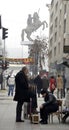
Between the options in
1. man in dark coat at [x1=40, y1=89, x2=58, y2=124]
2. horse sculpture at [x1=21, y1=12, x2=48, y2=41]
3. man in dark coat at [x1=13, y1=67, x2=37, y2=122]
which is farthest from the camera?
horse sculpture at [x1=21, y1=12, x2=48, y2=41]

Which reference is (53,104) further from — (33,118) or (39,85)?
(39,85)

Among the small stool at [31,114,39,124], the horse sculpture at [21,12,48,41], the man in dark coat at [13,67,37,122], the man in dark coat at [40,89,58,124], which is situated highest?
the horse sculpture at [21,12,48,41]

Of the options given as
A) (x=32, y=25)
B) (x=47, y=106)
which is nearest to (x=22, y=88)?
(x=47, y=106)

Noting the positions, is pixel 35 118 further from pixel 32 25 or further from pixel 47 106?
pixel 32 25

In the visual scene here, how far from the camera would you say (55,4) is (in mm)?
97312

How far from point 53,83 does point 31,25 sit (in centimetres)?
6191

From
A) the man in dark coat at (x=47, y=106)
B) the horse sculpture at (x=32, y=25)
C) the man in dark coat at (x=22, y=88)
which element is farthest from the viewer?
the horse sculpture at (x=32, y=25)

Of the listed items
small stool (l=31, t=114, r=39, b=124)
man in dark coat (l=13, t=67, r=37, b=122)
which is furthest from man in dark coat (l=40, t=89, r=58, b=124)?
man in dark coat (l=13, t=67, r=37, b=122)

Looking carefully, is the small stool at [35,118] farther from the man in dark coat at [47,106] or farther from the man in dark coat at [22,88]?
the man in dark coat at [22,88]

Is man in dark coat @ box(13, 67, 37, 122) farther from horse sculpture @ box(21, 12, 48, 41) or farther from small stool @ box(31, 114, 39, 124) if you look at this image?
horse sculpture @ box(21, 12, 48, 41)

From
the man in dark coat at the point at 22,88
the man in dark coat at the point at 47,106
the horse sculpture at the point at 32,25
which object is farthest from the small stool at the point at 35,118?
the horse sculpture at the point at 32,25

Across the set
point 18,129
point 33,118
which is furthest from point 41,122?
point 18,129

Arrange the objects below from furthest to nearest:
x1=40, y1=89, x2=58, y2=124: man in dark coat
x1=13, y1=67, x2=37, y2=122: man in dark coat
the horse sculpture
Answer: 1. the horse sculpture
2. x1=13, y1=67, x2=37, y2=122: man in dark coat
3. x1=40, y1=89, x2=58, y2=124: man in dark coat

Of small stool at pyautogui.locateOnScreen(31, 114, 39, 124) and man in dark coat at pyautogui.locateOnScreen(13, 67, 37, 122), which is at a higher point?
man in dark coat at pyautogui.locateOnScreen(13, 67, 37, 122)
